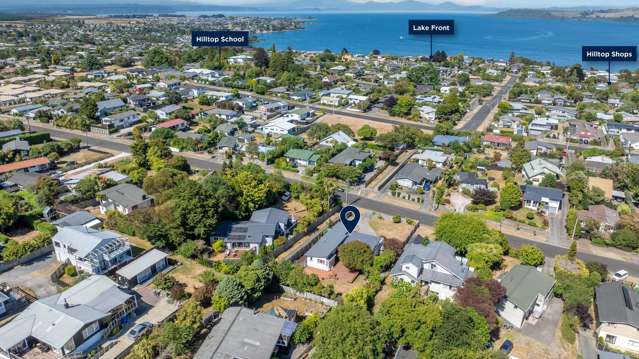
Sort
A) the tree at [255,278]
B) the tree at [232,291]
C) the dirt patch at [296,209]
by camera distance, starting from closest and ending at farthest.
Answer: the tree at [232,291] → the tree at [255,278] → the dirt patch at [296,209]

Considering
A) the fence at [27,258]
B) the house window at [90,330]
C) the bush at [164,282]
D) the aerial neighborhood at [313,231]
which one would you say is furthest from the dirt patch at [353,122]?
the house window at [90,330]

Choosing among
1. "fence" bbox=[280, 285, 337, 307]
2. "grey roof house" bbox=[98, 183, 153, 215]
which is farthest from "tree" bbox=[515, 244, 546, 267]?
"grey roof house" bbox=[98, 183, 153, 215]

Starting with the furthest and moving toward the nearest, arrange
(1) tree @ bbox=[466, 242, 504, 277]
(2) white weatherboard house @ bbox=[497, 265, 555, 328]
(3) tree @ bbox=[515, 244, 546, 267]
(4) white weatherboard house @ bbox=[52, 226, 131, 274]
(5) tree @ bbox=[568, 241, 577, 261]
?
(5) tree @ bbox=[568, 241, 577, 261]
(3) tree @ bbox=[515, 244, 546, 267]
(1) tree @ bbox=[466, 242, 504, 277]
(4) white weatherboard house @ bbox=[52, 226, 131, 274]
(2) white weatherboard house @ bbox=[497, 265, 555, 328]

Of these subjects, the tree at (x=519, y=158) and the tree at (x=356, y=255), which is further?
the tree at (x=519, y=158)

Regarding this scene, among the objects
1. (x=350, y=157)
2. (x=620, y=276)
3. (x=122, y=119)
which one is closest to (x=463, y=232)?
(x=620, y=276)

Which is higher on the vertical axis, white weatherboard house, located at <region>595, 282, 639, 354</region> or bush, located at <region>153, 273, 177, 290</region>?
bush, located at <region>153, 273, 177, 290</region>

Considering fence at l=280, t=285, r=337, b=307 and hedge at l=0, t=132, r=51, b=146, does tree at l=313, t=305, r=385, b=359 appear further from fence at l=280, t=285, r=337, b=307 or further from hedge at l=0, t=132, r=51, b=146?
hedge at l=0, t=132, r=51, b=146

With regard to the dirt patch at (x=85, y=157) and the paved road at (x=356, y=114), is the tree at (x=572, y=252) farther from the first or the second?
the dirt patch at (x=85, y=157)
